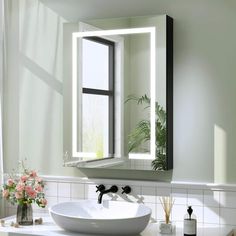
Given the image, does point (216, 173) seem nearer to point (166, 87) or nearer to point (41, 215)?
point (166, 87)

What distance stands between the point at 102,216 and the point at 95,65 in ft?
3.31

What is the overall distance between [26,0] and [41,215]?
1546 mm

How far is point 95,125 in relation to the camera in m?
3.74

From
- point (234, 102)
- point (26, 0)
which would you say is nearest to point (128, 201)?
point (234, 102)

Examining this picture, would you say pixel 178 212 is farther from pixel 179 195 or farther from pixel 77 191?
pixel 77 191

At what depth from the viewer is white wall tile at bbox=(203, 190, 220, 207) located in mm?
3443

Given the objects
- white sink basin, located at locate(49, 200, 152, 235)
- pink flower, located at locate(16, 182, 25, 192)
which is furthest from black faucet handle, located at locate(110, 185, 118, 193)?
pink flower, located at locate(16, 182, 25, 192)

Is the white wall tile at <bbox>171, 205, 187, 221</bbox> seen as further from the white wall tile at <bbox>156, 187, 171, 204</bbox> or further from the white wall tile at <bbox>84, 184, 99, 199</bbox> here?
the white wall tile at <bbox>84, 184, 99, 199</bbox>

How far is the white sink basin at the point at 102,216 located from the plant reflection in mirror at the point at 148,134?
314 mm

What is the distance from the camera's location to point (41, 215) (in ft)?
12.4

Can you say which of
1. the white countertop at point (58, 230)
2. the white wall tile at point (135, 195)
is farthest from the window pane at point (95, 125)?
the white countertop at point (58, 230)

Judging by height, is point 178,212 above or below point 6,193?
below

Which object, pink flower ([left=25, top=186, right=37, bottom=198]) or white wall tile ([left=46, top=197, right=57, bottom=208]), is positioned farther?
white wall tile ([left=46, top=197, right=57, bottom=208])

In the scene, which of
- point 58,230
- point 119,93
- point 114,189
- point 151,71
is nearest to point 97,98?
point 119,93
